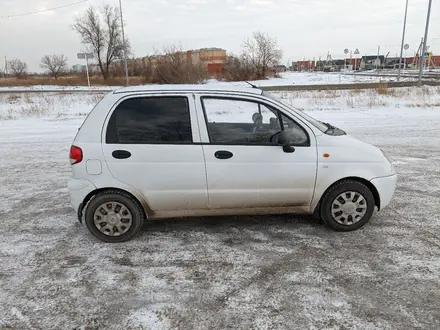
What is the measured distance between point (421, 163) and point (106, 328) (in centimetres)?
683

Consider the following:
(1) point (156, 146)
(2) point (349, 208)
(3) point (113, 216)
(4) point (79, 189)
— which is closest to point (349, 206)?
(2) point (349, 208)

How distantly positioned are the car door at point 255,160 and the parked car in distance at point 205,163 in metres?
0.01

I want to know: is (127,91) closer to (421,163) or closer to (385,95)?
(421,163)

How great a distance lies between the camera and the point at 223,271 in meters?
3.30

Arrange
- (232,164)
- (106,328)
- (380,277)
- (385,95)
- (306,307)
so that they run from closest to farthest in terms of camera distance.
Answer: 1. (106,328)
2. (306,307)
3. (380,277)
4. (232,164)
5. (385,95)

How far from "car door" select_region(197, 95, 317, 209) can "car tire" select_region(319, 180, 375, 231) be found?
26 centimetres

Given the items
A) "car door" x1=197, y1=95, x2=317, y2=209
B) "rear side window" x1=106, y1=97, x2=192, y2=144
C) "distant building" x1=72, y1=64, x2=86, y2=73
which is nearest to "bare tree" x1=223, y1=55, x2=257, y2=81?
"car door" x1=197, y1=95, x2=317, y2=209

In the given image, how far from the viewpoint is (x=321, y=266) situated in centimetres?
336

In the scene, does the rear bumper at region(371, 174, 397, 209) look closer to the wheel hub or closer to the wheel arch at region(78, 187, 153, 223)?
the wheel hub

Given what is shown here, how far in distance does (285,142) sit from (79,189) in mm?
2391

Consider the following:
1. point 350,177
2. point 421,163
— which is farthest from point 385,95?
point 350,177

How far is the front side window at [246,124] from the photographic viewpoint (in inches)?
150

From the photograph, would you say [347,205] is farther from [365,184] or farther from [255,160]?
[255,160]

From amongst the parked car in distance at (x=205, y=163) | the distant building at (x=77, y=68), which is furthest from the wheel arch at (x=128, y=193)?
the distant building at (x=77, y=68)
